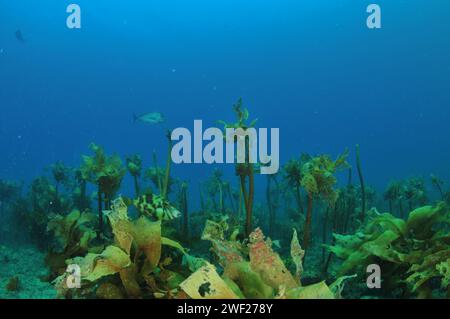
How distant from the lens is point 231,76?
103 metres

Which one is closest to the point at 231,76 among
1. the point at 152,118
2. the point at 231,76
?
the point at 231,76

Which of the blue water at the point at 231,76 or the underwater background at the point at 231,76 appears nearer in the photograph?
the underwater background at the point at 231,76

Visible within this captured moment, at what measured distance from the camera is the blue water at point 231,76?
79.1 metres

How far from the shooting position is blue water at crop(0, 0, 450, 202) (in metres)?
79.1

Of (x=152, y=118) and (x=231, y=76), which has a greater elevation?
(x=231, y=76)

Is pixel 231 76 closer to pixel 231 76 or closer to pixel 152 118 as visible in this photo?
pixel 231 76

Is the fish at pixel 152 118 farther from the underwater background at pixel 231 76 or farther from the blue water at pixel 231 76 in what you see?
the blue water at pixel 231 76

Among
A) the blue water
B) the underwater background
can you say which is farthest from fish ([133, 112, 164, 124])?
the blue water

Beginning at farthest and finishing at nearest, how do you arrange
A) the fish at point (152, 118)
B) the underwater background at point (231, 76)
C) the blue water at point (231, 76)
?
the blue water at point (231, 76) → the underwater background at point (231, 76) → the fish at point (152, 118)

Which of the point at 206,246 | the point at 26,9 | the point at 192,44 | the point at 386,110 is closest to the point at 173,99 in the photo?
the point at 192,44

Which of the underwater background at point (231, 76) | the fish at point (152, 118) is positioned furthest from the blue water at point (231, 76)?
the fish at point (152, 118)
